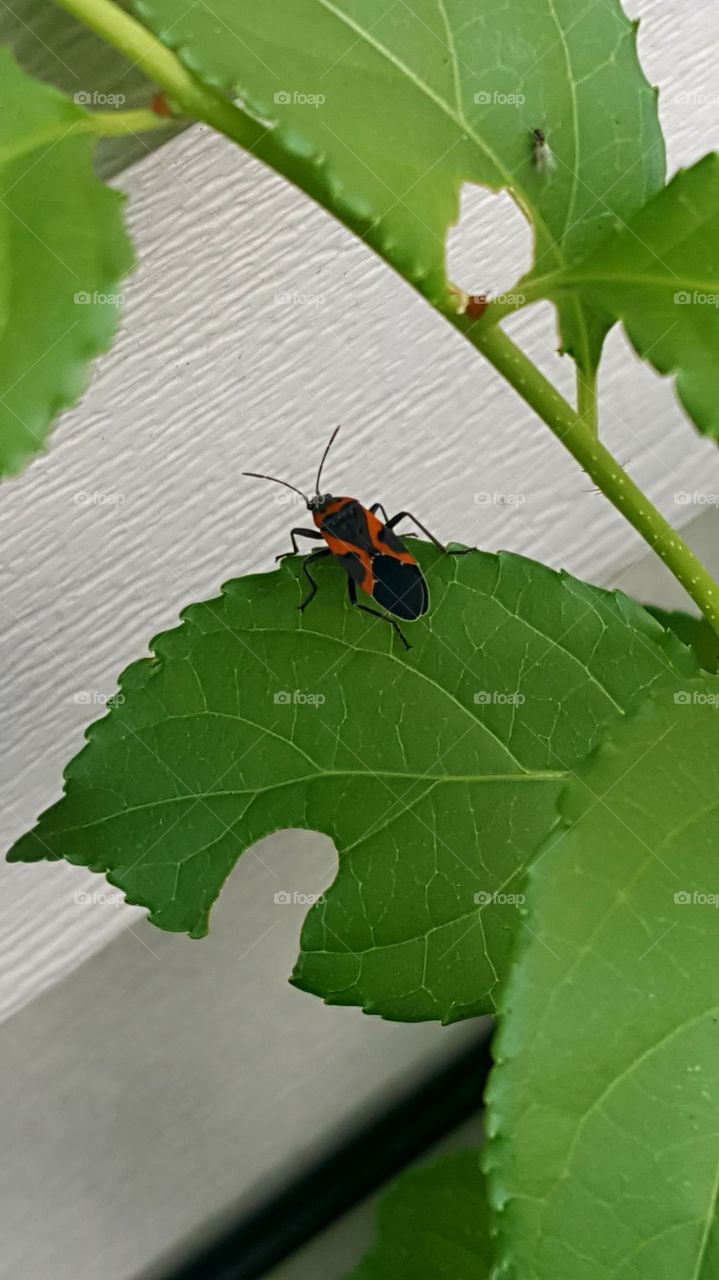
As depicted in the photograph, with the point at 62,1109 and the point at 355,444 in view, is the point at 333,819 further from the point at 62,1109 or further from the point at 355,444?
the point at 62,1109

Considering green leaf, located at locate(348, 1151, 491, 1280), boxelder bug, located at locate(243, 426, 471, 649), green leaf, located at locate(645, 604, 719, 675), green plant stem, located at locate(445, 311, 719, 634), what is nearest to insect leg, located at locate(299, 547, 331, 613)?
boxelder bug, located at locate(243, 426, 471, 649)

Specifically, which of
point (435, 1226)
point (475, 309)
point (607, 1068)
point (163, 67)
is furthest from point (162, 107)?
point (435, 1226)

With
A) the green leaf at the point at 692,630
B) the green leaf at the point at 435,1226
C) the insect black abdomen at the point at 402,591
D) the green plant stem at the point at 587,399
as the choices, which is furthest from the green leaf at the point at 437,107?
the green leaf at the point at 435,1226

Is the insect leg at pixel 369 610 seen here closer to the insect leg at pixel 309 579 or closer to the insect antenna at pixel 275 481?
the insect leg at pixel 309 579

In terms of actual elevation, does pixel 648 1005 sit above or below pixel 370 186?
below

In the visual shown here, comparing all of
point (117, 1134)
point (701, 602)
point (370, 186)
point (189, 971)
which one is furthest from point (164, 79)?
point (117, 1134)

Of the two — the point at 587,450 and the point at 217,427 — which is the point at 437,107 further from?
the point at 217,427
